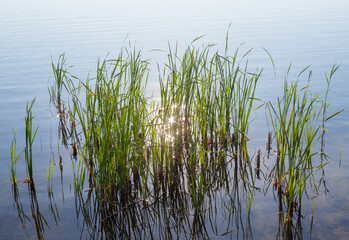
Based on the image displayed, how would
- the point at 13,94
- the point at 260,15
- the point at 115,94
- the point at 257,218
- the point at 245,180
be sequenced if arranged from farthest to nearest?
1. the point at 260,15
2. the point at 13,94
3. the point at 245,180
4. the point at 115,94
5. the point at 257,218

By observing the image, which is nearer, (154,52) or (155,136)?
(155,136)

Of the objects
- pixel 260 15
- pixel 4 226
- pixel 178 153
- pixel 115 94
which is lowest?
pixel 4 226

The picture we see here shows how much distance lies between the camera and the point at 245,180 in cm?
412

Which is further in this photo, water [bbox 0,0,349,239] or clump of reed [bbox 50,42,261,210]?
water [bbox 0,0,349,239]

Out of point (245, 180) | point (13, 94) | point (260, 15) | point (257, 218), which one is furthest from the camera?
point (260, 15)

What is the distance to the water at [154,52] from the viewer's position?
3729mm

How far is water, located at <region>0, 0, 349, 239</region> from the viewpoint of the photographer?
12.2ft

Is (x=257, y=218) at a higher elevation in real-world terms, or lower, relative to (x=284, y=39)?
lower

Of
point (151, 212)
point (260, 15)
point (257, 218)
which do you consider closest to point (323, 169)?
point (257, 218)

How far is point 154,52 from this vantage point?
1087cm

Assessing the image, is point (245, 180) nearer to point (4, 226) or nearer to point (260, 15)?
point (4, 226)

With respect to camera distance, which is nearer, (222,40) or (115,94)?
(115,94)

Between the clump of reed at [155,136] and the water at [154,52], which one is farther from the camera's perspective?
the water at [154,52]

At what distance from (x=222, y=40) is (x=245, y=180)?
796 centimetres
